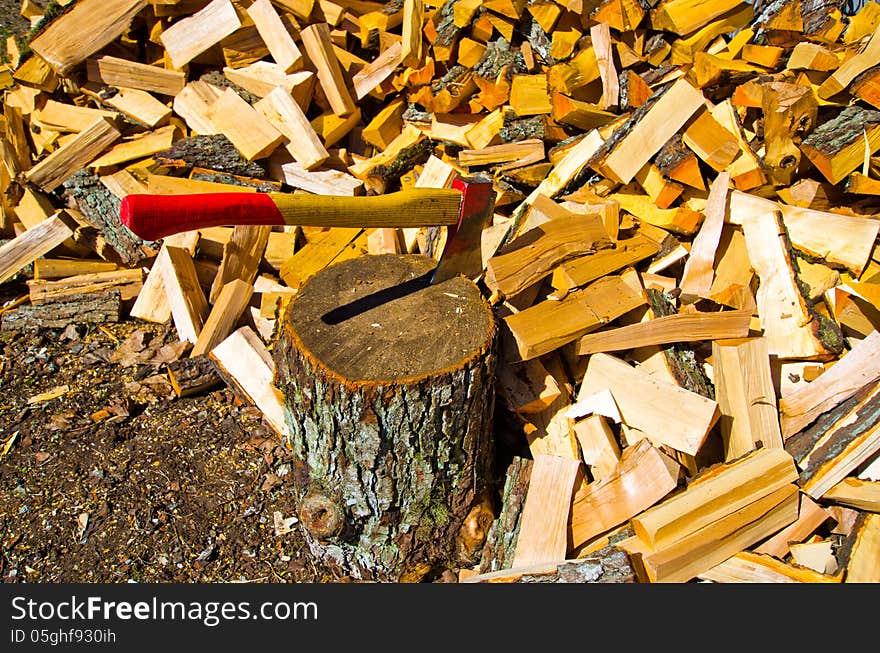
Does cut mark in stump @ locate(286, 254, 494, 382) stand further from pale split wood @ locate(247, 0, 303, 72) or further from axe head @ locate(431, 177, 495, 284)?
pale split wood @ locate(247, 0, 303, 72)

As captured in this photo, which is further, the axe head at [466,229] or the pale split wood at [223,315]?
the pale split wood at [223,315]

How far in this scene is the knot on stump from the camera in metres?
2.72

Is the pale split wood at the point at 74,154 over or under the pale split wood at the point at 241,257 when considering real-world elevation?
over

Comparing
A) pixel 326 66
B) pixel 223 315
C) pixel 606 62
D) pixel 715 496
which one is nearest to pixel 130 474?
pixel 223 315

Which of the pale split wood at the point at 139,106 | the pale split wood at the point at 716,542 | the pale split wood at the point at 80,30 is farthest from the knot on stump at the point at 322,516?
the pale split wood at the point at 80,30

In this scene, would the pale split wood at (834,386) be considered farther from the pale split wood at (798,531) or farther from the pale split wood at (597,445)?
the pale split wood at (597,445)

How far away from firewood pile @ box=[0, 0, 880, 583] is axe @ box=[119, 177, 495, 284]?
197 millimetres

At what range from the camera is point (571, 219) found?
317 centimetres

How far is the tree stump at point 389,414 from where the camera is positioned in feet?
8.13

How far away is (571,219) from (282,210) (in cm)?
137

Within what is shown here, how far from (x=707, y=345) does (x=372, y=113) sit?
2.60 m

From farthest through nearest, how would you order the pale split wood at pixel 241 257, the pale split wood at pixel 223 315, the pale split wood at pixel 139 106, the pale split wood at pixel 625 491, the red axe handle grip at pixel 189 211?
the pale split wood at pixel 139 106 → the pale split wood at pixel 241 257 → the pale split wood at pixel 223 315 → the pale split wood at pixel 625 491 → the red axe handle grip at pixel 189 211

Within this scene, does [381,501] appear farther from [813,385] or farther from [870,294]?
[870,294]

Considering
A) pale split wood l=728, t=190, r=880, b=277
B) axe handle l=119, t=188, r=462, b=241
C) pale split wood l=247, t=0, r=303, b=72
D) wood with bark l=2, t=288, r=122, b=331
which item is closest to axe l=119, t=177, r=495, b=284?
axe handle l=119, t=188, r=462, b=241
